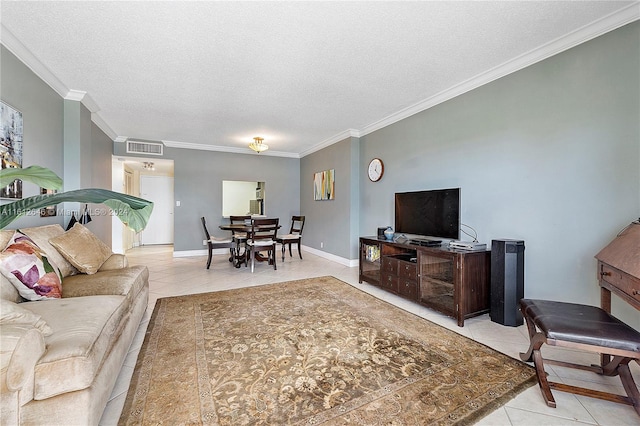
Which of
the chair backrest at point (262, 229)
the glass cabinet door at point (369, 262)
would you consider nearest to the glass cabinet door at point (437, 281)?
the glass cabinet door at point (369, 262)

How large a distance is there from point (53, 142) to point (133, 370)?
2.83 metres

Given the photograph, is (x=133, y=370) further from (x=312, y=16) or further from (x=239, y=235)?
(x=239, y=235)

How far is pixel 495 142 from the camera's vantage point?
2.82 meters

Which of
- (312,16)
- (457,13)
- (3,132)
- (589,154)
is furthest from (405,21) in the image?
(3,132)

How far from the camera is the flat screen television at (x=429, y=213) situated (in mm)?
2951

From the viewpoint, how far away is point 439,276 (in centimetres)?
286

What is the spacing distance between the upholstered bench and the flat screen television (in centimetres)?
130

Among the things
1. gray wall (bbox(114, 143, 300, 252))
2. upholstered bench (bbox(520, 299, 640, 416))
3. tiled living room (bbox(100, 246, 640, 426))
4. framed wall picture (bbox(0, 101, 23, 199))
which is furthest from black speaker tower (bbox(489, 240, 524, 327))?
gray wall (bbox(114, 143, 300, 252))

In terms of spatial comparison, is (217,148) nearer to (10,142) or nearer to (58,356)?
(10,142)

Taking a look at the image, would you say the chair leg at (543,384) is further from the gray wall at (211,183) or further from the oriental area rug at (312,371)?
the gray wall at (211,183)

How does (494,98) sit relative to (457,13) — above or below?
below

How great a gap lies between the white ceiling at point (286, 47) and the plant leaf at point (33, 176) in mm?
1604

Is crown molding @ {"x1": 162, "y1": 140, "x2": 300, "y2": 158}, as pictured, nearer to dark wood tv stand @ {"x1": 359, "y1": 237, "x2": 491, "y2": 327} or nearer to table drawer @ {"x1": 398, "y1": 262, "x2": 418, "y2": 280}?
dark wood tv stand @ {"x1": 359, "y1": 237, "x2": 491, "y2": 327}

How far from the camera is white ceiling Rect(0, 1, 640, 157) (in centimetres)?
193
